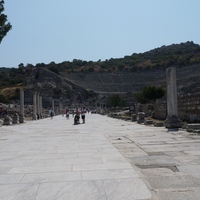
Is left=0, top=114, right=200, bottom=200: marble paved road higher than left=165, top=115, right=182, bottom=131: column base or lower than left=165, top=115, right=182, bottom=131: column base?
lower

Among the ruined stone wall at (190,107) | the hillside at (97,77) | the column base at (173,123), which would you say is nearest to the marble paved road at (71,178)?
the column base at (173,123)

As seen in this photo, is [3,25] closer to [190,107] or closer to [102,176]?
Result: [190,107]

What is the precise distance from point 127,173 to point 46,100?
11588cm

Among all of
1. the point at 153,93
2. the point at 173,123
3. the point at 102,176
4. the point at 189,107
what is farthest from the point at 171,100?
the point at 153,93

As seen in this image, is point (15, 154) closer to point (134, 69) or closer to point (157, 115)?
A: point (157, 115)

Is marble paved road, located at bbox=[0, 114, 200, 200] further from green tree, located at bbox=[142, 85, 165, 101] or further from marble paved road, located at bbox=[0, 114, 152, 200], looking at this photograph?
green tree, located at bbox=[142, 85, 165, 101]

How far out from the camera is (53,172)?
6.68 meters

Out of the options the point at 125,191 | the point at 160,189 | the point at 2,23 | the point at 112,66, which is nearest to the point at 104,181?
the point at 125,191

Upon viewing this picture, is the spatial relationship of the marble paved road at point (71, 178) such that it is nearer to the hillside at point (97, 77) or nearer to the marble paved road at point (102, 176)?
the marble paved road at point (102, 176)

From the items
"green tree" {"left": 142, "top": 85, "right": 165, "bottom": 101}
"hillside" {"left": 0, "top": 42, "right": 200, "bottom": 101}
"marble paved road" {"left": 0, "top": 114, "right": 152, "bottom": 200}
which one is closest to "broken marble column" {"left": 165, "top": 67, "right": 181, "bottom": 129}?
"marble paved road" {"left": 0, "top": 114, "right": 152, "bottom": 200}

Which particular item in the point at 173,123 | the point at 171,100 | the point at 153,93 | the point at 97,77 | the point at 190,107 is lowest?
the point at 173,123

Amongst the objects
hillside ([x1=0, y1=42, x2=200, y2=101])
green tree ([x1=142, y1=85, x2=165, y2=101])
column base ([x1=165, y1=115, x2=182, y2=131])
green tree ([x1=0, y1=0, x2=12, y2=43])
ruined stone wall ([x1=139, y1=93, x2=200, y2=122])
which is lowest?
column base ([x1=165, y1=115, x2=182, y2=131])

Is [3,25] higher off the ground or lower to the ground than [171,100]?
higher

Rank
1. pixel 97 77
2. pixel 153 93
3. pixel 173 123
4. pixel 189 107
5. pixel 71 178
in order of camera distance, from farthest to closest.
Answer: pixel 97 77 < pixel 153 93 < pixel 189 107 < pixel 173 123 < pixel 71 178
